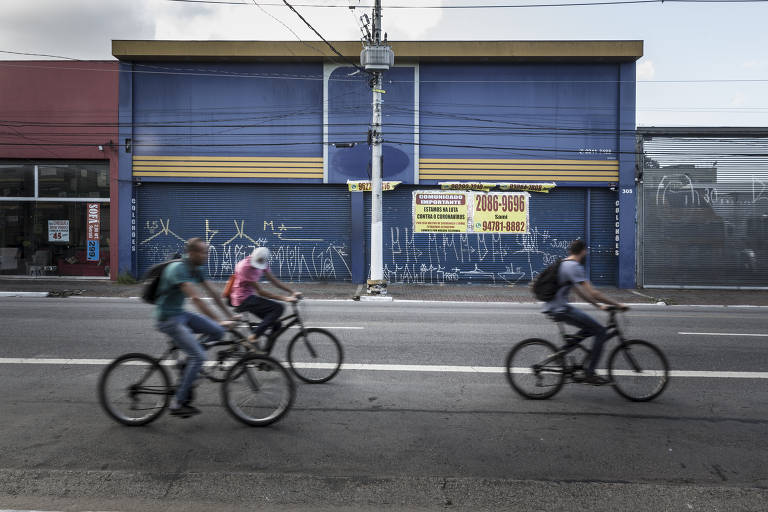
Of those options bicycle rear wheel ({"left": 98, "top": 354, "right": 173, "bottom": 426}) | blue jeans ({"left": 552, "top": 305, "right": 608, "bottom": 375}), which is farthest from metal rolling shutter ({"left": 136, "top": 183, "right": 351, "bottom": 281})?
bicycle rear wheel ({"left": 98, "top": 354, "right": 173, "bottom": 426})

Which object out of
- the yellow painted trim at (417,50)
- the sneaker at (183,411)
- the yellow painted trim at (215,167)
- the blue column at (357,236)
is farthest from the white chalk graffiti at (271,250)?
the sneaker at (183,411)

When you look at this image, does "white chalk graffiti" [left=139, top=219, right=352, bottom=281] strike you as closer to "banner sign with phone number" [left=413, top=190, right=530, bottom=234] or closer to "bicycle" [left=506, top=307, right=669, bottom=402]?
"banner sign with phone number" [left=413, top=190, right=530, bottom=234]

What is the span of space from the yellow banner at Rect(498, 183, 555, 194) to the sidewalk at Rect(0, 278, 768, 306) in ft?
10.9

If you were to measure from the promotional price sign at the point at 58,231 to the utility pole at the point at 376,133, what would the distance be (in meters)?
11.2

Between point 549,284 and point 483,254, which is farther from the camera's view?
point 483,254

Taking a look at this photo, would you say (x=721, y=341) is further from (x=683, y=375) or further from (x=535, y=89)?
(x=535, y=89)

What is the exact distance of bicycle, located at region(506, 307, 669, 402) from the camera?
21.0ft

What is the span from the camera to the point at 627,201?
2097 centimetres

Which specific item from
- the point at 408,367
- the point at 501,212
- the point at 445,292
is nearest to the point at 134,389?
the point at 408,367

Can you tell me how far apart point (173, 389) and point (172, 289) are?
36.5 inches

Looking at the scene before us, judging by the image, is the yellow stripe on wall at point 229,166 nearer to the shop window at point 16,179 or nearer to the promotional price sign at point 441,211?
the promotional price sign at point 441,211

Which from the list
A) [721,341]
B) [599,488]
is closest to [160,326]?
[599,488]

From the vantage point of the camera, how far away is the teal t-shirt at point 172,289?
209 inches

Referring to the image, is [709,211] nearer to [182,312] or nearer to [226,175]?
[226,175]
